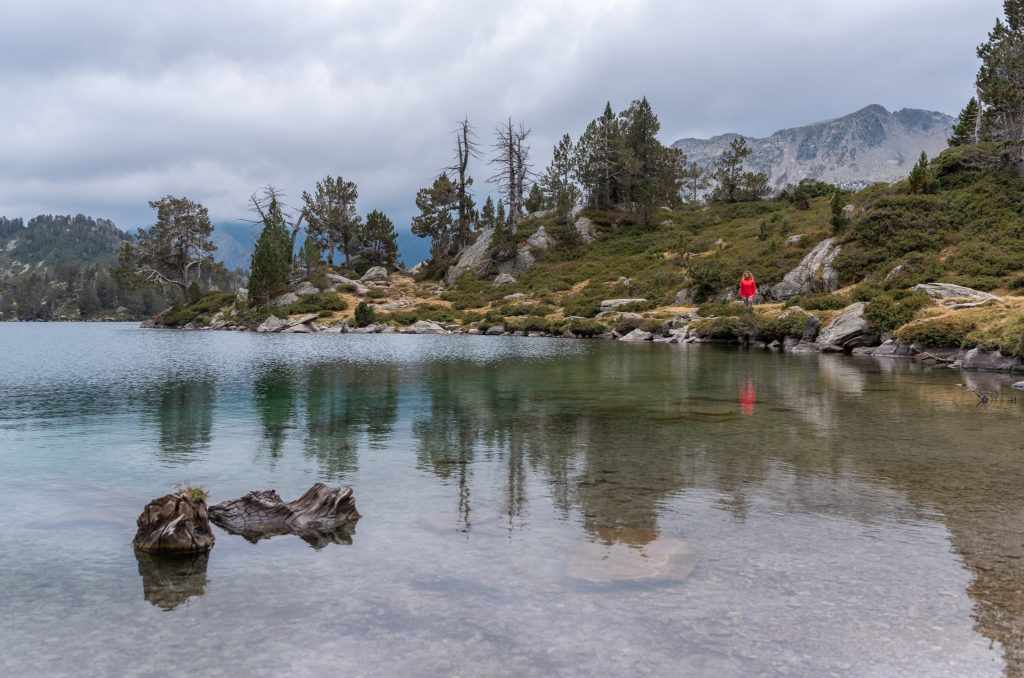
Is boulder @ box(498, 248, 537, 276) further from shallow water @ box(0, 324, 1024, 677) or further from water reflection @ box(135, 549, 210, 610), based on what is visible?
water reflection @ box(135, 549, 210, 610)

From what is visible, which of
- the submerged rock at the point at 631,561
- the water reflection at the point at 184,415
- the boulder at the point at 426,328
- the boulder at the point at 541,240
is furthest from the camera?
the boulder at the point at 541,240

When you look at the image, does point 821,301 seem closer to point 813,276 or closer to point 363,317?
point 813,276

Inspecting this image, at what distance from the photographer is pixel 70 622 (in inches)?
201

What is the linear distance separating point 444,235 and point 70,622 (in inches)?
3489

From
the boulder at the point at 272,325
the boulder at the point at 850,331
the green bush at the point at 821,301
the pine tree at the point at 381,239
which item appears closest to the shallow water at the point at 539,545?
the boulder at the point at 850,331

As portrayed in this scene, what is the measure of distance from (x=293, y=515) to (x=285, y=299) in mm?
72885

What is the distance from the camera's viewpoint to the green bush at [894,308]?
32.7m

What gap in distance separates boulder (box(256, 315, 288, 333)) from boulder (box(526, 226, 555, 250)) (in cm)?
3290

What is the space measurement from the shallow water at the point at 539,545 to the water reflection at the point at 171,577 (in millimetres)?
34

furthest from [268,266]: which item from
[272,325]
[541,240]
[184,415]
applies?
[184,415]

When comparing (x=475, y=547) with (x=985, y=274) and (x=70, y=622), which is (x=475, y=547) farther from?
(x=985, y=274)

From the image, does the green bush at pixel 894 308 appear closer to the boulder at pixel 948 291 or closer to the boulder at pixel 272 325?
the boulder at pixel 948 291

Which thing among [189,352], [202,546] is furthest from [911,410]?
[189,352]

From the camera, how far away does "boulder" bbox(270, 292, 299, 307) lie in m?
75.0
